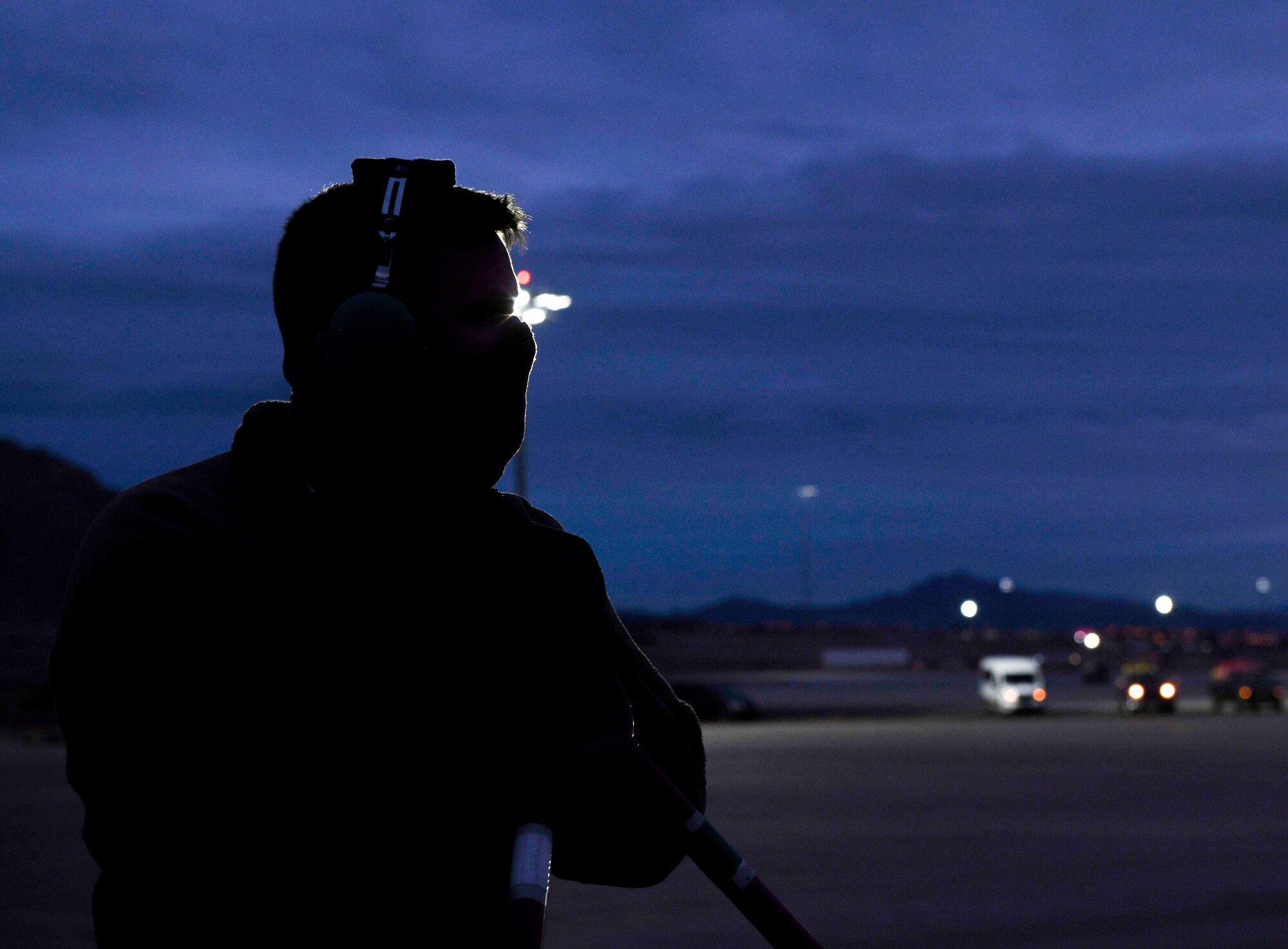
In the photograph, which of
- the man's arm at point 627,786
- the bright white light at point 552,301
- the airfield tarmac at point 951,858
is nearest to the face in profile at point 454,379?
the man's arm at point 627,786

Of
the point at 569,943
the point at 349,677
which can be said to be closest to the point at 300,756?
the point at 349,677

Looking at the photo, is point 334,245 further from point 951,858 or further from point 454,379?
point 951,858

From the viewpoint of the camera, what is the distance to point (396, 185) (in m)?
1.57

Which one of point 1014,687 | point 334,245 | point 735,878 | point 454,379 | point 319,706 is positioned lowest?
point 1014,687

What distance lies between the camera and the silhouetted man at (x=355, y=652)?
55.5 inches

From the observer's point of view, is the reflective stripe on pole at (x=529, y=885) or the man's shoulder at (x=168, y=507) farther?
the man's shoulder at (x=168, y=507)

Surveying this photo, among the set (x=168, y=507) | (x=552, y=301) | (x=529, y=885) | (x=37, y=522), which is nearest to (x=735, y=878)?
(x=529, y=885)

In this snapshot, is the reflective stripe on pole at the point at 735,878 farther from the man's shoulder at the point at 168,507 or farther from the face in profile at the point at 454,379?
the man's shoulder at the point at 168,507

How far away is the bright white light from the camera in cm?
2583

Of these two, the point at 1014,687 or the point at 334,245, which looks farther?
the point at 1014,687

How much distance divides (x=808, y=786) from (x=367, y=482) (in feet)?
68.8

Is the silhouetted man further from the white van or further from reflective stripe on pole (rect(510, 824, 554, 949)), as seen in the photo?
the white van

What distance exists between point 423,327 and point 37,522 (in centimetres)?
15448

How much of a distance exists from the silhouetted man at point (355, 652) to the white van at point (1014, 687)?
49.5 m
